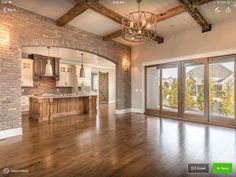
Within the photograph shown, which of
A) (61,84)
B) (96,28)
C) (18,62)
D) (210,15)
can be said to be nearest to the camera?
(18,62)

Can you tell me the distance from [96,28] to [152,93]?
12.2 ft

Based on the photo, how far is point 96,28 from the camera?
575 cm

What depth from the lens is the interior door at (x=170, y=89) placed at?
255 inches

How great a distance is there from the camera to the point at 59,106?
22.3ft

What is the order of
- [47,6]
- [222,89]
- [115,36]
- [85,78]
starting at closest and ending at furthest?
[47,6] → [222,89] → [115,36] → [85,78]

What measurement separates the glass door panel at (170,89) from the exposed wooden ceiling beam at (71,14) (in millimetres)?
4104

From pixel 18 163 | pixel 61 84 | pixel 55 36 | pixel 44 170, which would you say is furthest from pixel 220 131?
pixel 61 84

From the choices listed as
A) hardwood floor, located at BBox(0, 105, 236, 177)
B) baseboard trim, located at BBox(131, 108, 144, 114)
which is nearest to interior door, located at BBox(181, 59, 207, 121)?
hardwood floor, located at BBox(0, 105, 236, 177)

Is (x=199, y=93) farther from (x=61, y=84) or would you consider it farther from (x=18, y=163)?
(x=61, y=84)

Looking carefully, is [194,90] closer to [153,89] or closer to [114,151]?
[153,89]

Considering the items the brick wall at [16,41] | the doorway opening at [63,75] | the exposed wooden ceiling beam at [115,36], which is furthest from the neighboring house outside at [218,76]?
the doorway opening at [63,75]
